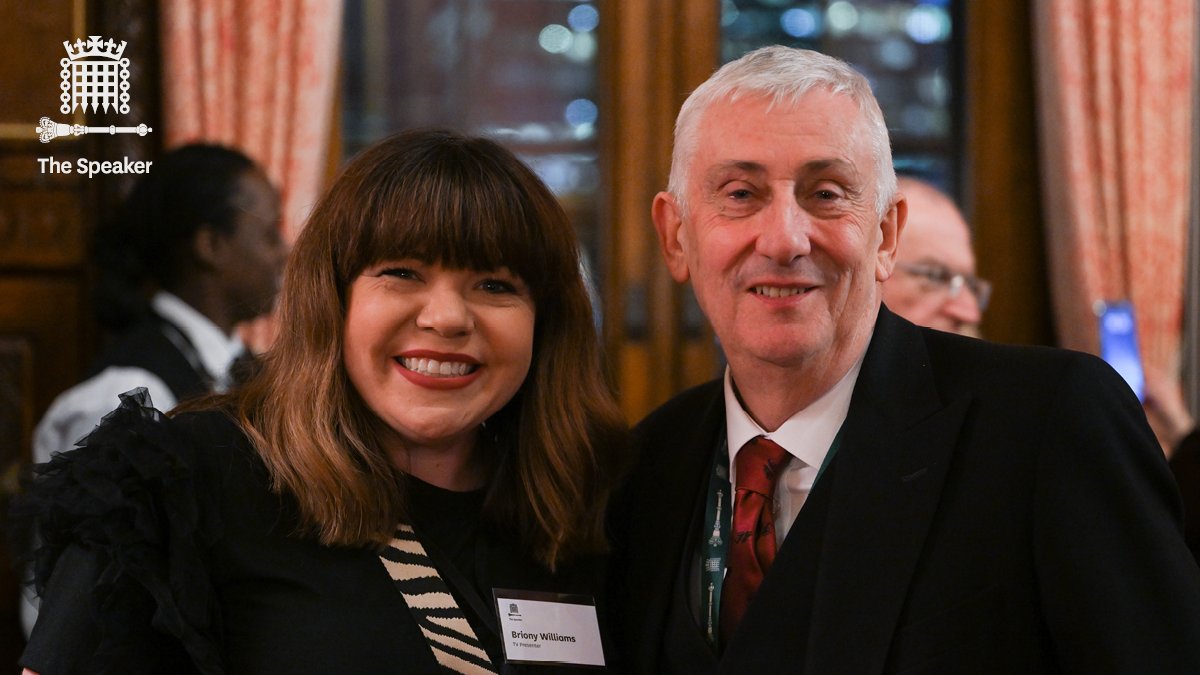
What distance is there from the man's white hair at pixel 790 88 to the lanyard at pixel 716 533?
388 millimetres

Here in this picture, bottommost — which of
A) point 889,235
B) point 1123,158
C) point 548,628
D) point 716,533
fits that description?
point 548,628

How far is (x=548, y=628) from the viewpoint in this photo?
72.2 inches

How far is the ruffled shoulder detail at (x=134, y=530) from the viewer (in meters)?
1.59

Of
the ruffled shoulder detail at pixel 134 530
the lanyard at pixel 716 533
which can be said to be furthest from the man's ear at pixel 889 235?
the ruffled shoulder detail at pixel 134 530

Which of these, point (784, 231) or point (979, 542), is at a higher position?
point (784, 231)

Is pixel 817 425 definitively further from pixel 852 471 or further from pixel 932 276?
pixel 932 276

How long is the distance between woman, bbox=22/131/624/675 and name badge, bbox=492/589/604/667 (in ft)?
0.07

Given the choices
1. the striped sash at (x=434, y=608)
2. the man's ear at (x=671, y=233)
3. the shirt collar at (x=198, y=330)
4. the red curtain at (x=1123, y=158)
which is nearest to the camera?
the striped sash at (x=434, y=608)

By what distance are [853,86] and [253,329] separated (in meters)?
3.30

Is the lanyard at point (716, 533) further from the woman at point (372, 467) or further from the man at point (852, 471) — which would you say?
the woman at point (372, 467)

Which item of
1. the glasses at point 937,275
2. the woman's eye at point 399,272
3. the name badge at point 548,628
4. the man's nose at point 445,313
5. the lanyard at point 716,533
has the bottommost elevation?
the name badge at point 548,628

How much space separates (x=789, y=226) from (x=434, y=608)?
0.72 m

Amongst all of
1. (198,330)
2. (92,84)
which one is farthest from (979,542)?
(92,84)

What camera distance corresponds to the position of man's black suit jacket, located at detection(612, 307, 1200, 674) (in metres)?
1.56
